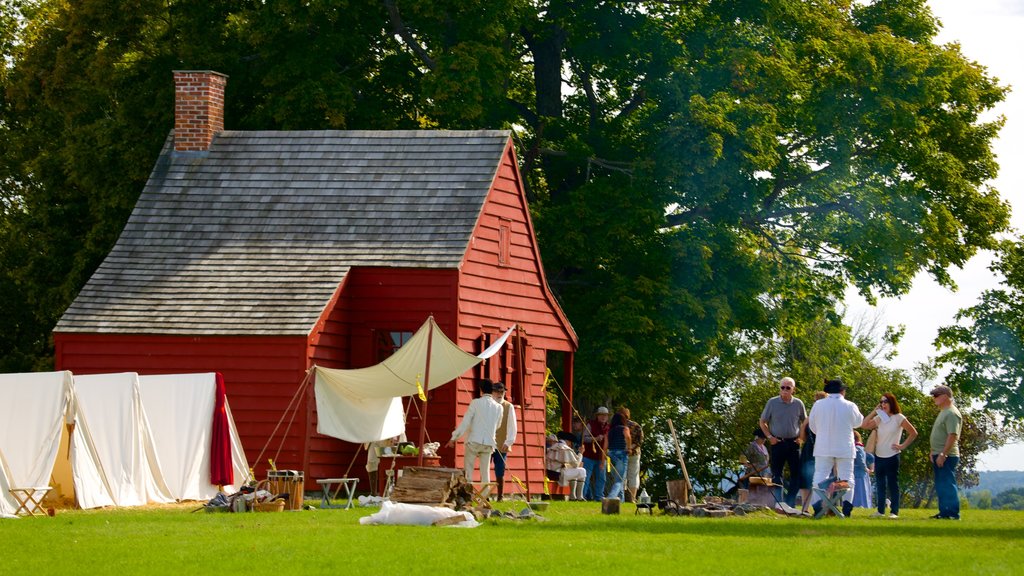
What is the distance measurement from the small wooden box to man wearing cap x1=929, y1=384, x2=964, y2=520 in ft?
26.5

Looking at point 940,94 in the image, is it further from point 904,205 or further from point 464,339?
point 464,339

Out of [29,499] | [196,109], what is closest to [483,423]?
[29,499]

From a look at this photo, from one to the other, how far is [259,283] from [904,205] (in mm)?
15457

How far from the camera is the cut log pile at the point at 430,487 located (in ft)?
65.2

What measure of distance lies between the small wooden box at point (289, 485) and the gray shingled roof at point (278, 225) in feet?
14.3

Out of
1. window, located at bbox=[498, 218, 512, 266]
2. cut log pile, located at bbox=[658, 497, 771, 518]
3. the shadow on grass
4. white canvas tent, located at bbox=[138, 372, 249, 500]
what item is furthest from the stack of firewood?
window, located at bbox=[498, 218, 512, 266]

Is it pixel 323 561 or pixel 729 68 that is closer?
pixel 323 561

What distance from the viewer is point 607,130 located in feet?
120

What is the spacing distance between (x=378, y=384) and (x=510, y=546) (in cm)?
918

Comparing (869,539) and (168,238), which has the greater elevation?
(168,238)

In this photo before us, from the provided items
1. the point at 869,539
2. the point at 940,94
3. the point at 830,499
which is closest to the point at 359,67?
the point at 940,94

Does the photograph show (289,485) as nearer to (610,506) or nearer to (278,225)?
(610,506)

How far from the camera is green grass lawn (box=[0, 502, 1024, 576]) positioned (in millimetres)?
13734

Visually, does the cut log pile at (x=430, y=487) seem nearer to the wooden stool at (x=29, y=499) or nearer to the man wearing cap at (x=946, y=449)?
the wooden stool at (x=29, y=499)
